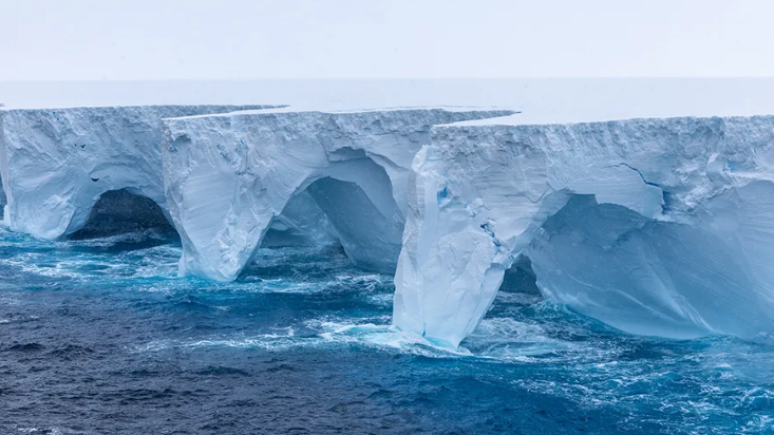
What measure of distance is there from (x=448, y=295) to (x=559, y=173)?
7.65 ft

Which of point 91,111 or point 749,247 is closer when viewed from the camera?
point 749,247

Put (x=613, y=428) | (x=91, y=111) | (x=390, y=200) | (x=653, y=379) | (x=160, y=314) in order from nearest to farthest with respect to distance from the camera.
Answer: (x=613, y=428)
(x=653, y=379)
(x=160, y=314)
(x=390, y=200)
(x=91, y=111)

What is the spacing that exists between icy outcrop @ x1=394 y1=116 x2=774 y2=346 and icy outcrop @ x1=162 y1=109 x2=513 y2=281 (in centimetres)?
289

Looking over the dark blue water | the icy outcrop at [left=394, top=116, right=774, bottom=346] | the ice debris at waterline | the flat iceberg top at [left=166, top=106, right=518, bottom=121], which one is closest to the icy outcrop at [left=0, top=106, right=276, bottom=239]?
the flat iceberg top at [left=166, top=106, right=518, bottom=121]

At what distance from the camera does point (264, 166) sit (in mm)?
15875

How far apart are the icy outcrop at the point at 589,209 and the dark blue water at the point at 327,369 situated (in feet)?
1.95

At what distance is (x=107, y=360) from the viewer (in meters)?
11.9

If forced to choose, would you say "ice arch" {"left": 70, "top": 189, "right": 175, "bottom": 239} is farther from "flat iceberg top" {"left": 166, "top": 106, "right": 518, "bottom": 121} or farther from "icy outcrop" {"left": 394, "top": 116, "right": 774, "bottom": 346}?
"icy outcrop" {"left": 394, "top": 116, "right": 774, "bottom": 346}

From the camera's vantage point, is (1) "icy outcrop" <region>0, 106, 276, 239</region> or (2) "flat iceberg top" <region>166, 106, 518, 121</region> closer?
(2) "flat iceberg top" <region>166, 106, 518, 121</region>

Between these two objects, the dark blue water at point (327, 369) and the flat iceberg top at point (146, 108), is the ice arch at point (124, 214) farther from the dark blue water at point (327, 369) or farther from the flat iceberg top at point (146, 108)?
the dark blue water at point (327, 369)

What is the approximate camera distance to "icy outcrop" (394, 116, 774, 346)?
11.9 m

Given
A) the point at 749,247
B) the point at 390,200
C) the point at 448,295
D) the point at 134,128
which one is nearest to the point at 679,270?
the point at 749,247

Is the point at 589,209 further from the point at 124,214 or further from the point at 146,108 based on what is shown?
the point at 124,214

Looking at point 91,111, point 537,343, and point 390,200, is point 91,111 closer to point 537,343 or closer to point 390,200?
point 390,200
